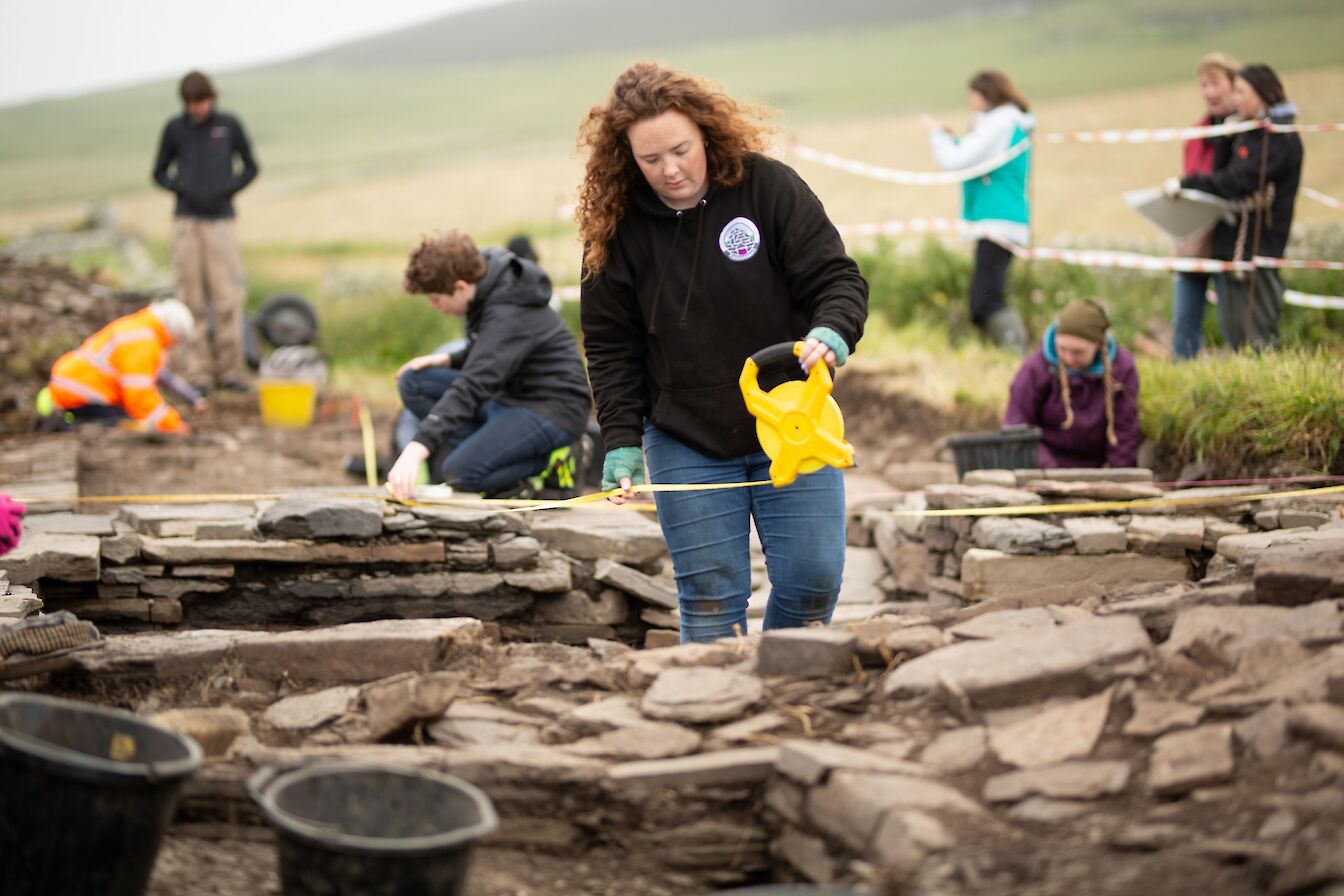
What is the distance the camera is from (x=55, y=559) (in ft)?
17.7

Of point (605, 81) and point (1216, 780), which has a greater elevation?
point (605, 81)

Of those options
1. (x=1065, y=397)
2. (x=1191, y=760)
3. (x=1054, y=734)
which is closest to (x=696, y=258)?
(x=1054, y=734)

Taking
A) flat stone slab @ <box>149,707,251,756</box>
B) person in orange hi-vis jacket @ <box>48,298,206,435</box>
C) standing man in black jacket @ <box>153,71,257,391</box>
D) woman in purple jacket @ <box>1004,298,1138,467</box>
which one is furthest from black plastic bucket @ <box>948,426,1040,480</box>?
standing man in black jacket @ <box>153,71,257,391</box>

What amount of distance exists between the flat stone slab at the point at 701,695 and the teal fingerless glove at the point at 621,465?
0.64 m

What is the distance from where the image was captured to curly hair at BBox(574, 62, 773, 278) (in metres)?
3.67

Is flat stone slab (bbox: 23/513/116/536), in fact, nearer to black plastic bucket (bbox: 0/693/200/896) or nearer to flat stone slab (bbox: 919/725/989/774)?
black plastic bucket (bbox: 0/693/200/896)

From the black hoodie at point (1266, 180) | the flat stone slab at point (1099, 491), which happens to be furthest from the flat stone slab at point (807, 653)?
the black hoodie at point (1266, 180)

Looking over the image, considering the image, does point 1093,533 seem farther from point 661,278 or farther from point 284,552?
point 284,552

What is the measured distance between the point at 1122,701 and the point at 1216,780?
1.32 feet

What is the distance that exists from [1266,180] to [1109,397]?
7.56ft

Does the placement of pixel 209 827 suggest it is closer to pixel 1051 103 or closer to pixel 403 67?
pixel 1051 103

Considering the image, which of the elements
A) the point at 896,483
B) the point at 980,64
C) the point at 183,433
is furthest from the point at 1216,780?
the point at 980,64

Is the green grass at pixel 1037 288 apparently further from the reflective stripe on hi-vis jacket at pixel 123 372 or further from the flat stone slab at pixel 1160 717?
the flat stone slab at pixel 1160 717

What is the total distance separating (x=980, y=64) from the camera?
31.5 m
